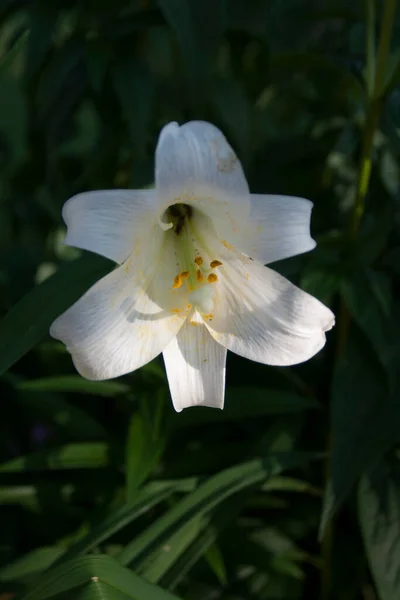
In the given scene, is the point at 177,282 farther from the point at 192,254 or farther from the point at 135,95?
the point at 135,95

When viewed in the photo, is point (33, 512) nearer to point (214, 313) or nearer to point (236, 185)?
point (214, 313)

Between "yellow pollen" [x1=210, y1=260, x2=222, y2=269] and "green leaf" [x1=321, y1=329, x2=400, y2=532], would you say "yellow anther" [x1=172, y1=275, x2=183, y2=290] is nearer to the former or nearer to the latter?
"yellow pollen" [x1=210, y1=260, x2=222, y2=269]

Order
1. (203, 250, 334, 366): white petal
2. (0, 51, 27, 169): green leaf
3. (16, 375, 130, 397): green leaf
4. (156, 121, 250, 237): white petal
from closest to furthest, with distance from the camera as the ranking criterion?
(156, 121, 250, 237): white petal < (203, 250, 334, 366): white petal < (16, 375, 130, 397): green leaf < (0, 51, 27, 169): green leaf

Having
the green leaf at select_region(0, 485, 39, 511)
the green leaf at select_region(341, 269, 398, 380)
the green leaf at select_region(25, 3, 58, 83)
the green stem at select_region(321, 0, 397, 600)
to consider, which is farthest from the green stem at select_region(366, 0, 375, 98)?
the green leaf at select_region(0, 485, 39, 511)

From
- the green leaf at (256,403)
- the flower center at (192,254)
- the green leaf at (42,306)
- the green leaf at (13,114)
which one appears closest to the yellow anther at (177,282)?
the flower center at (192,254)

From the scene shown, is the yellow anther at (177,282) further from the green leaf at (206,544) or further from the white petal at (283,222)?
the green leaf at (206,544)
